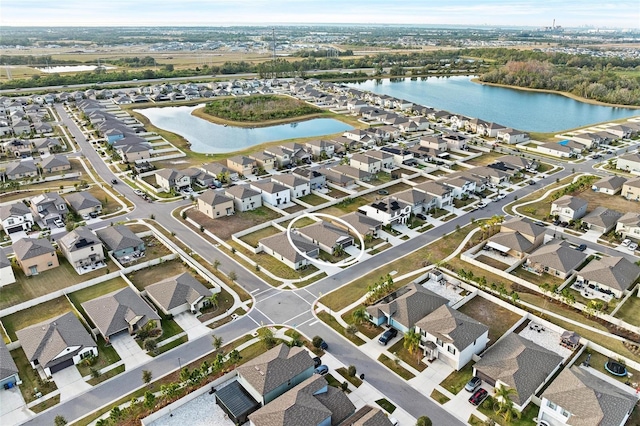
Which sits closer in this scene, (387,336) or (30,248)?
(387,336)

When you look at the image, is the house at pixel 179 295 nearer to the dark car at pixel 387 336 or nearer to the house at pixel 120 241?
the house at pixel 120 241

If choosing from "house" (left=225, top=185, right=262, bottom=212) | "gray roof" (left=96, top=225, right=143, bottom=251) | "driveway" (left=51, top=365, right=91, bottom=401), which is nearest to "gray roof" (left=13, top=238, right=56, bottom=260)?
"gray roof" (left=96, top=225, right=143, bottom=251)

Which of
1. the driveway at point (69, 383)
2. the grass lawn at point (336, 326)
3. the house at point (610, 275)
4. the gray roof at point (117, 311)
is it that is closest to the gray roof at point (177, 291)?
the gray roof at point (117, 311)

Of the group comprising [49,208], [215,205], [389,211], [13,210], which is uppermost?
[13,210]

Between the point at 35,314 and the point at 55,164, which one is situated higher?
the point at 55,164

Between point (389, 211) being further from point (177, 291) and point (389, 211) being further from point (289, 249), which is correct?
point (177, 291)

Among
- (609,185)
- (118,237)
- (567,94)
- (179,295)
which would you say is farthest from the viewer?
(567,94)

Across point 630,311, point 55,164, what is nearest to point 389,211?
point 630,311
